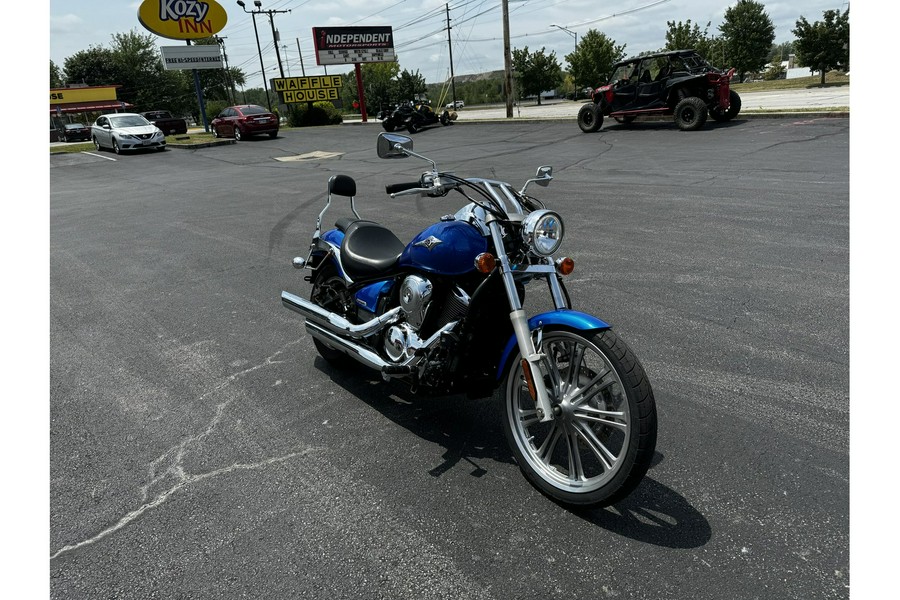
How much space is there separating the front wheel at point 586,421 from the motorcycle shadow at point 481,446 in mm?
140

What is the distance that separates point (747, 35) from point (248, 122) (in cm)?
3935

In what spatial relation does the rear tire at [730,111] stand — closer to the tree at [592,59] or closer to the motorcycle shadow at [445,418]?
the motorcycle shadow at [445,418]

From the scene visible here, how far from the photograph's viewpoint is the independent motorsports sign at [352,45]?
3728 centimetres

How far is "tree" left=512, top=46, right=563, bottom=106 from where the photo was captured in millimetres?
59094

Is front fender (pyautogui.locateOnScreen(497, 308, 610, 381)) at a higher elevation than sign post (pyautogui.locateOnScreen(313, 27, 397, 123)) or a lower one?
lower

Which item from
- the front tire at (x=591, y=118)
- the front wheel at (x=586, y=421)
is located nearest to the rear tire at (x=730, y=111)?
the front tire at (x=591, y=118)

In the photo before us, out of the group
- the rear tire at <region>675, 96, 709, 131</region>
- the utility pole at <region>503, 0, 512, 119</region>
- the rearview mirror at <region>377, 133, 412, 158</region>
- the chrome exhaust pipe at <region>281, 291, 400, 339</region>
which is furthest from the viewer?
the utility pole at <region>503, 0, 512, 119</region>

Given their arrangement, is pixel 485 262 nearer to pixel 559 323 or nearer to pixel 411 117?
pixel 559 323

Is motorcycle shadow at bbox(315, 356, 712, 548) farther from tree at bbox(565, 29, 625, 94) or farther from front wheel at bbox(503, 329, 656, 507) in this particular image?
tree at bbox(565, 29, 625, 94)

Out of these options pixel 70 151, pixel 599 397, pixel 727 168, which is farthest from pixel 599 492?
pixel 70 151

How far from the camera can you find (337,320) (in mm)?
3932

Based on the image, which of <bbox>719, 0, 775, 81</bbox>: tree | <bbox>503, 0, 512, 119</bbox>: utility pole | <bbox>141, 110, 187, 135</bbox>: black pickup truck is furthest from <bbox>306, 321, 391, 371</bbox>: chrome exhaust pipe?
<bbox>719, 0, 775, 81</bbox>: tree

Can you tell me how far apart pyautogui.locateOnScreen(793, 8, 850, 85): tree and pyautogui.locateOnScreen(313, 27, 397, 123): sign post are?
87.4 feet

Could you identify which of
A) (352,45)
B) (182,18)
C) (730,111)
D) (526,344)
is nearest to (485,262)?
(526,344)
